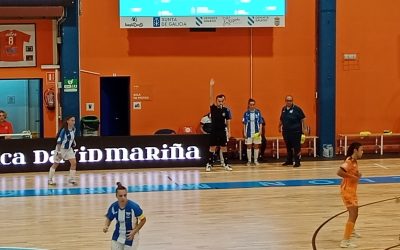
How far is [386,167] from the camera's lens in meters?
19.1

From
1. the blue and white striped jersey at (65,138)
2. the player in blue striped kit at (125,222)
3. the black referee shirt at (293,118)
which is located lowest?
the player in blue striped kit at (125,222)

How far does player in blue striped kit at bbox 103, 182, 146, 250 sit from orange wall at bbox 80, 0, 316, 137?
12.3m

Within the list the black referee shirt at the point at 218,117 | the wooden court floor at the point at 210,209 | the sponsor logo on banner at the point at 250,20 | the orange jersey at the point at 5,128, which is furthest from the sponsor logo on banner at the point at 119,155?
the sponsor logo on banner at the point at 250,20

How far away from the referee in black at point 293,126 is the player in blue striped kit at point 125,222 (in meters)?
11.2

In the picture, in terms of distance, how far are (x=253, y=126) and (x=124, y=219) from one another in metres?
11.4

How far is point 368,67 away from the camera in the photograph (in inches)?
856

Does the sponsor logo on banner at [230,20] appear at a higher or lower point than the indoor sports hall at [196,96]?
higher

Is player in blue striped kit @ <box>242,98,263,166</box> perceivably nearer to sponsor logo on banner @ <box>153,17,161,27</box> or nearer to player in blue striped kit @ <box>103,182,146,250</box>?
sponsor logo on banner @ <box>153,17,161,27</box>

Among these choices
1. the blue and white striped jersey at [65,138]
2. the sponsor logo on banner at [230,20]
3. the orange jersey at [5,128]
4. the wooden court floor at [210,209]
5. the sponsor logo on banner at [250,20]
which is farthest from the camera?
the sponsor logo on banner at [250,20]

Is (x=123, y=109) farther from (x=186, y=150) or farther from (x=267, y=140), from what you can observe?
(x=267, y=140)

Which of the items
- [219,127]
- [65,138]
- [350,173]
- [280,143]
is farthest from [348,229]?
[280,143]

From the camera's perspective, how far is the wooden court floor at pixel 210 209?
11.0m

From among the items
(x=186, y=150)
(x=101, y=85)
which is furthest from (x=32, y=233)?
(x=101, y=85)

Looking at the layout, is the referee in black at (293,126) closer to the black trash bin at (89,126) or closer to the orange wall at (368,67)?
the orange wall at (368,67)
